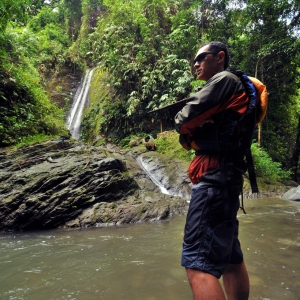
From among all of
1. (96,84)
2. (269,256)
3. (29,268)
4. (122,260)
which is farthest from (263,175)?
(96,84)

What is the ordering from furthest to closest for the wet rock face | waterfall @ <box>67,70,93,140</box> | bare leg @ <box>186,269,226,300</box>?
waterfall @ <box>67,70,93,140</box>
the wet rock face
bare leg @ <box>186,269,226,300</box>

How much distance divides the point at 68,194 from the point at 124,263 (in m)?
3.18

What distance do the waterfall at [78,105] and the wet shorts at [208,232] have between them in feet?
56.3

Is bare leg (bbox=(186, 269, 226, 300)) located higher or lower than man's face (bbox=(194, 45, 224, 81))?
lower

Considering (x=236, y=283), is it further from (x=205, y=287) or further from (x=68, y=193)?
(x=68, y=193)

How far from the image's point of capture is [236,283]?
1.95 metres

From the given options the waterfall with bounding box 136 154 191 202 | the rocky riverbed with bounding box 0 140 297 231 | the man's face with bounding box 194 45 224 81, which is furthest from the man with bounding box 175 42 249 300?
the waterfall with bounding box 136 154 191 202

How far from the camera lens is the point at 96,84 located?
21234 millimetres

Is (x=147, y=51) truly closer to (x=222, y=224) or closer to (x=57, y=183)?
(x=57, y=183)

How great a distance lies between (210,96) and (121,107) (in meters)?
16.2

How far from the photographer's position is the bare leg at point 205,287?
1.52 m

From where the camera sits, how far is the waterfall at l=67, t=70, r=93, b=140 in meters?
18.7

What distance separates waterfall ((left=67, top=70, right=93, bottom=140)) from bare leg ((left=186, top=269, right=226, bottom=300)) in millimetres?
17273

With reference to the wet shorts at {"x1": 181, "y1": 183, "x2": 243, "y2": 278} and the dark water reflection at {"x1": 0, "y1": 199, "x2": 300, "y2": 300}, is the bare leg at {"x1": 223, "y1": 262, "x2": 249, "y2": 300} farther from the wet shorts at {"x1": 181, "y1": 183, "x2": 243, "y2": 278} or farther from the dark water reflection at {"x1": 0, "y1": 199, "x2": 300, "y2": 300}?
the dark water reflection at {"x1": 0, "y1": 199, "x2": 300, "y2": 300}
